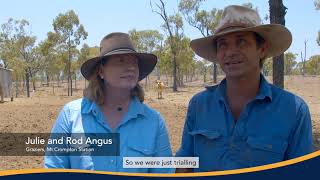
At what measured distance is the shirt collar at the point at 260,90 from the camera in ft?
5.72

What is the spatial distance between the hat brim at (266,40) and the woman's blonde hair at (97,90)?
388mm

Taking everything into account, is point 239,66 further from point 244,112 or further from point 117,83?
point 117,83

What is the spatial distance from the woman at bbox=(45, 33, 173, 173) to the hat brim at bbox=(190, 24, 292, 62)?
0.31 metres

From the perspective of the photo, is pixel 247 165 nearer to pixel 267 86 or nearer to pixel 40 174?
pixel 267 86

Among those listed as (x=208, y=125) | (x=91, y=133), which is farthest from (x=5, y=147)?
(x=208, y=125)

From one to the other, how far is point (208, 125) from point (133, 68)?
49cm

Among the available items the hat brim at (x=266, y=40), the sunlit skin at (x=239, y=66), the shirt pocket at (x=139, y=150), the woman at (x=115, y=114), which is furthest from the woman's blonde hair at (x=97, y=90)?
the sunlit skin at (x=239, y=66)

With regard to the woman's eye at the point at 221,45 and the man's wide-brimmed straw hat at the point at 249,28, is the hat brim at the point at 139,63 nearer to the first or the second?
the man's wide-brimmed straw hat at the point at 249,28

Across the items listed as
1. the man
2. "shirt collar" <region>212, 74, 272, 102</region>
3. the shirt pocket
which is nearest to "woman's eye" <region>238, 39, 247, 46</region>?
the man

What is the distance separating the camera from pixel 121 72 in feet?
6.46

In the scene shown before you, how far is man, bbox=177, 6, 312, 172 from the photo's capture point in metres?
1.68

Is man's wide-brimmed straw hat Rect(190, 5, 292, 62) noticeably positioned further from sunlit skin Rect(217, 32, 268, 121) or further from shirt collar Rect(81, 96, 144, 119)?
shirt collar Rect(81, 96, 144, 119)

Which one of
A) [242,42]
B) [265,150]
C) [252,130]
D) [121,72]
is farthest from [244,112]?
[121,72]

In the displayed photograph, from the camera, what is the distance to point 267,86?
178 centimetres
